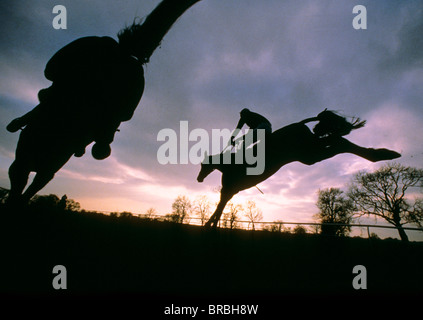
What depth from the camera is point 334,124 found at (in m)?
4.11

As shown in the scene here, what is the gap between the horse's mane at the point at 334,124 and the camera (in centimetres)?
403

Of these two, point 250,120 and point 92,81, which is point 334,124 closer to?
point 250,120

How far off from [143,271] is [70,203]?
85.2 metres

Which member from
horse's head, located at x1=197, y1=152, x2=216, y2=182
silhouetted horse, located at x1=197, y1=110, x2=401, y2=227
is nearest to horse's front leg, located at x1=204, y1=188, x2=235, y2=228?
silhouetted horse, located at x1=197, y1=110, x2=401, y2=227

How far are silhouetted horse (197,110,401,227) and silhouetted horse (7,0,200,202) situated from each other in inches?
118

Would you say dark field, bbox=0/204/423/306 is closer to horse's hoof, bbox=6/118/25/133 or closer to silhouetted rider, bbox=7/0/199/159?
horse's hoof, bbox=6/118/25/133

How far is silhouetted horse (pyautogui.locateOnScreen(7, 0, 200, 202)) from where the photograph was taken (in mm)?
2057

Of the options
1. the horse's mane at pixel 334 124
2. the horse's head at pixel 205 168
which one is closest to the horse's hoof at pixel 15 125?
the horse's head at pixel 205 168

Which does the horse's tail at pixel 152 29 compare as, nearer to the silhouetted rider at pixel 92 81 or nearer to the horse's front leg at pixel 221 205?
the silhouetted rider at pixel 92 81

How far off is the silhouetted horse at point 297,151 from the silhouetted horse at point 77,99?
3.01 metres

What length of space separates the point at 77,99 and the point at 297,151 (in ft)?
14.0

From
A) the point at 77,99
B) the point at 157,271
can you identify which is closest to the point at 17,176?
the point at 77,99

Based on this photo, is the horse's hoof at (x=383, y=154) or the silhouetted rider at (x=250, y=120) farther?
the silhouetted rider at (x=250, y=120)
